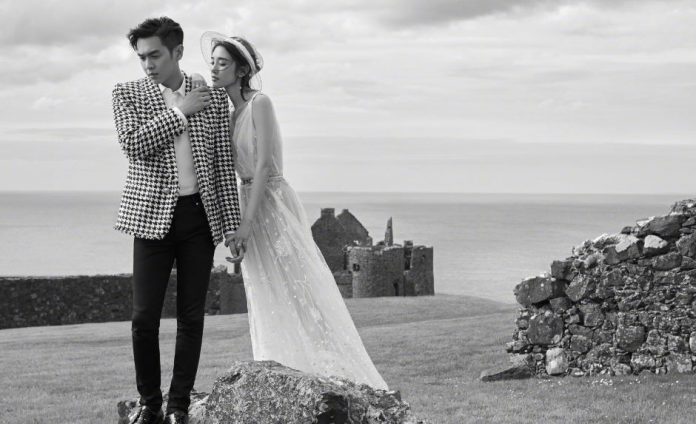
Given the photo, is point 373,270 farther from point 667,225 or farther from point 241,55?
point 241,55

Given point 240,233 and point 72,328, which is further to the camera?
point 72,328

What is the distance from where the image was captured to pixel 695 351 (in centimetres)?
1191

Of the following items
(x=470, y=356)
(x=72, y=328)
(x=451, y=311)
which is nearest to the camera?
(x=470, y=356)

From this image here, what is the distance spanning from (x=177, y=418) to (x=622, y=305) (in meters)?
8.20

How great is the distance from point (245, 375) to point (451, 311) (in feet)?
101

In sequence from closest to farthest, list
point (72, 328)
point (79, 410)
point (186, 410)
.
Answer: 1. point (186, 410)
2. point (79, 410)
3. point (72, 328)

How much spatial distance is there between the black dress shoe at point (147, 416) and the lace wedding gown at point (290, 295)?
113cm

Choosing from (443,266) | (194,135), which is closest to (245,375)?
(194,135)

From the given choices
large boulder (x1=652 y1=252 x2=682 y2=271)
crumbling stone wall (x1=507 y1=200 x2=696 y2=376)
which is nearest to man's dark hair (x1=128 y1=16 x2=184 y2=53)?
crumbling stone wall (x1=507 y1=200 x2=696 y2=376)

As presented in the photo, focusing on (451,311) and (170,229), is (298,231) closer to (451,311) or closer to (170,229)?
(170,229)

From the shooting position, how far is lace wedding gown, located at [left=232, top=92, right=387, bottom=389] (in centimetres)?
666

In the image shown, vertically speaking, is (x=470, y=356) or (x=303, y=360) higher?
(x=303, y=360)

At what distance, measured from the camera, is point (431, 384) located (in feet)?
40.2

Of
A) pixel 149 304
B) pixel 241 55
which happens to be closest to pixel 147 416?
pixel 149 304
